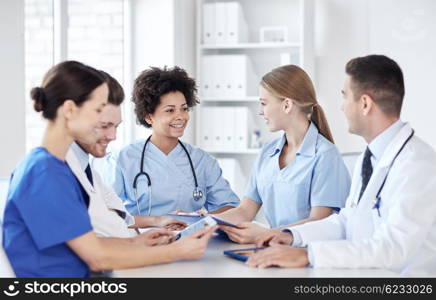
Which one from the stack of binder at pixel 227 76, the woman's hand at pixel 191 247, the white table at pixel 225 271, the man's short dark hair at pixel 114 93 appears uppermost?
the stack of binder at pixel 227 76

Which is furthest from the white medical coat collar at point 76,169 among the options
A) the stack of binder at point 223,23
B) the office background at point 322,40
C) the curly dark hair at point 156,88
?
the stack of binder at point 223,23

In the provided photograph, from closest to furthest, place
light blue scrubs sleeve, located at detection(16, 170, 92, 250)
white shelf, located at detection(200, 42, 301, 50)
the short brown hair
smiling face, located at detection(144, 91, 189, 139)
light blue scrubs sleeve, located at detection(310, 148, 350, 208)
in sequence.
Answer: light blue scrubs sleeve, located at detection(16, 170, 92, 250) → light blue scrubs sleeve, located at detection(310, 148, 350, 208) → the short brown hair → smiling face, located at detection(144, 91, 189, 139) → white shelf, located at detection(200, 42, 301, 50)

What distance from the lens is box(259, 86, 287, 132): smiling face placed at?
8.47 feet

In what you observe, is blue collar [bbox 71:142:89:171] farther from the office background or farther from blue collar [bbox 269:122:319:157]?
the office background

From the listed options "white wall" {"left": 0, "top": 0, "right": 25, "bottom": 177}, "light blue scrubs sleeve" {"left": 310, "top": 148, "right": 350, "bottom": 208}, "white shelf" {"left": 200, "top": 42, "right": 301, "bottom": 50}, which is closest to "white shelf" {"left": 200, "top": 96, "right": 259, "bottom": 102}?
"white shelf" {"left": 200, "top": 42, "right": 301, "bottom": 50}

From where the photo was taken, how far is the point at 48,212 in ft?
5.22

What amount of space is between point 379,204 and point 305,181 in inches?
26.3

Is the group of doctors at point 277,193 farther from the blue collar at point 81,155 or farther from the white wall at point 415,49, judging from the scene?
the white wall at point 415,49

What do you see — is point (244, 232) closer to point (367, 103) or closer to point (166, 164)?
point (367, 103)

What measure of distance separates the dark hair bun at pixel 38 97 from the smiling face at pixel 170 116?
1.19 m

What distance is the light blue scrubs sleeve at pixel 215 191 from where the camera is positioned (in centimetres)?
293

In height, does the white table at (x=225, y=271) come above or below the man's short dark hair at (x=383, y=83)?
below

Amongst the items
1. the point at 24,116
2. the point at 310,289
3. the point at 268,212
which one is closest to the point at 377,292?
the point at 310,289

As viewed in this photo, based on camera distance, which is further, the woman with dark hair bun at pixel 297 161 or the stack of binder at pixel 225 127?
the stack of binder at pixel 225 127
